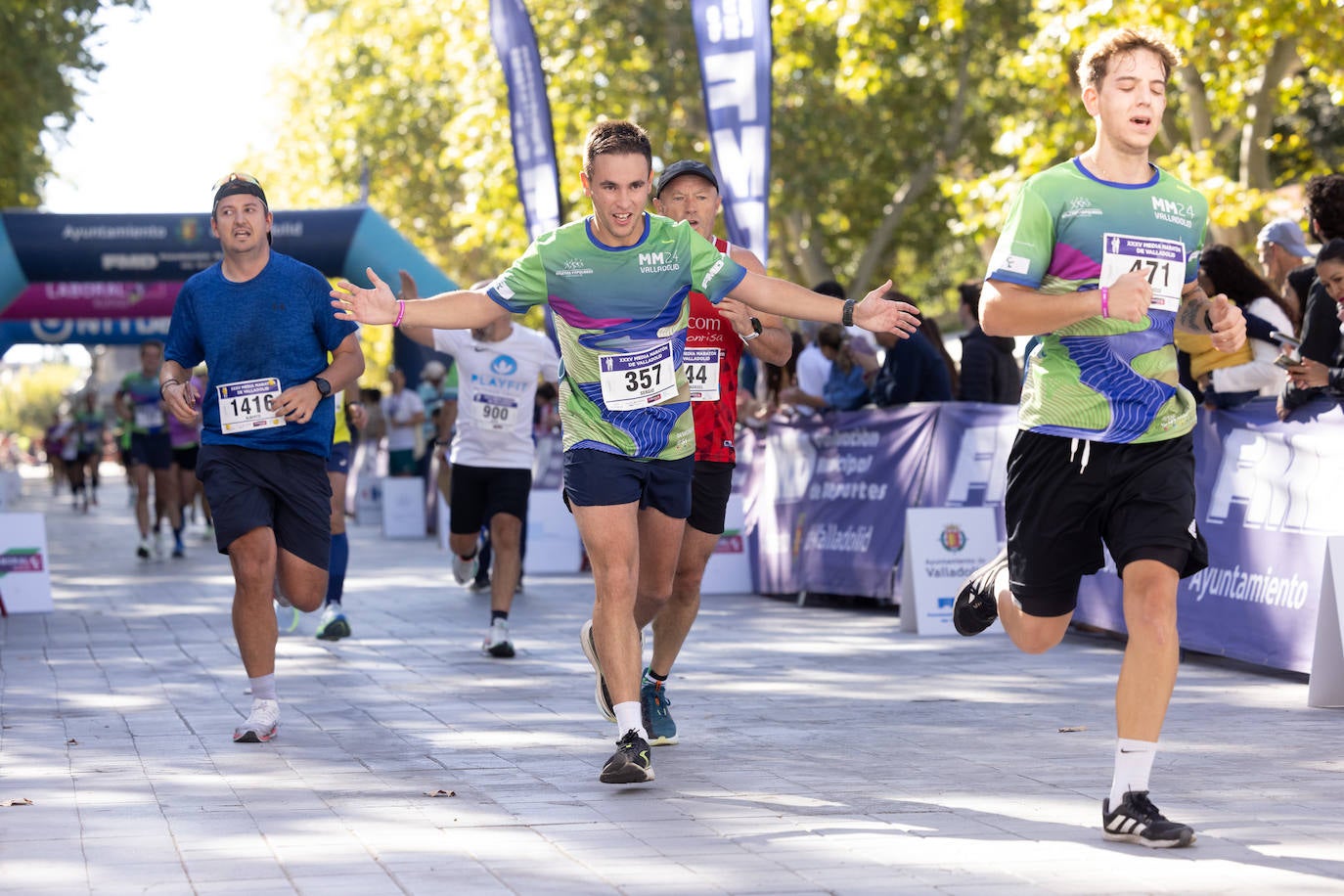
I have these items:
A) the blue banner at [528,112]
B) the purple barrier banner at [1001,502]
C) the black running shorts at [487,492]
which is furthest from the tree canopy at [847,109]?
the black running shorts at [487,492]

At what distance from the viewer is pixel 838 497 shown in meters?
13.5

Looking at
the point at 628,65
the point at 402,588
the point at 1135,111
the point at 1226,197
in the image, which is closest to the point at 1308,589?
the point at 1135,111

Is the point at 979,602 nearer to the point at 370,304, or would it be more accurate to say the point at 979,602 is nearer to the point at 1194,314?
the point at 1194,314

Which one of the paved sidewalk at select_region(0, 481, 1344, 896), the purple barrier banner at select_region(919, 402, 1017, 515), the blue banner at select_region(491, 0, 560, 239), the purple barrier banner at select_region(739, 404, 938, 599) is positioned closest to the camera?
the paved sidewalk at select_region(0, 481, 1344, 896)

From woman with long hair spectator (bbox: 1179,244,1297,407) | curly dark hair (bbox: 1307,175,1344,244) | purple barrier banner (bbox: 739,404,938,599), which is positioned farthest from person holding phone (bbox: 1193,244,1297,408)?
→ purple barrier banner (bbox: 739,404,938,599)

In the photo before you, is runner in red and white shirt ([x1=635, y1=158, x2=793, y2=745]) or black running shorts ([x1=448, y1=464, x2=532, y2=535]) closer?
runner in red and white shirt ([x1=635, y1=158, x2=793, y2=745])

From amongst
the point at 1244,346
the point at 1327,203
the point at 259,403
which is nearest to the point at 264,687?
the point at 259,403

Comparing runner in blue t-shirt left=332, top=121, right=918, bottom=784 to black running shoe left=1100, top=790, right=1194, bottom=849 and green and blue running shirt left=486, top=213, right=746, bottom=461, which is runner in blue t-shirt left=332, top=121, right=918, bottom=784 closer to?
green and blue running shirt left=486, top=213, right=746, bottom=461

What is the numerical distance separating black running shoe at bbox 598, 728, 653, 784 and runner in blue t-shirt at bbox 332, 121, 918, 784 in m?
0.02

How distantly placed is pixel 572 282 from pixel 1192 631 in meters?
4.66

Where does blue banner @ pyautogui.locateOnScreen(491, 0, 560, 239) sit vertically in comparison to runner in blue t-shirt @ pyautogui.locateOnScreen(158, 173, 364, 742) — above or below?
above

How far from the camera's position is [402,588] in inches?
611

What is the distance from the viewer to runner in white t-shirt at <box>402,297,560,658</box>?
1115 cm

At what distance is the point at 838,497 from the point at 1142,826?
333 inches
